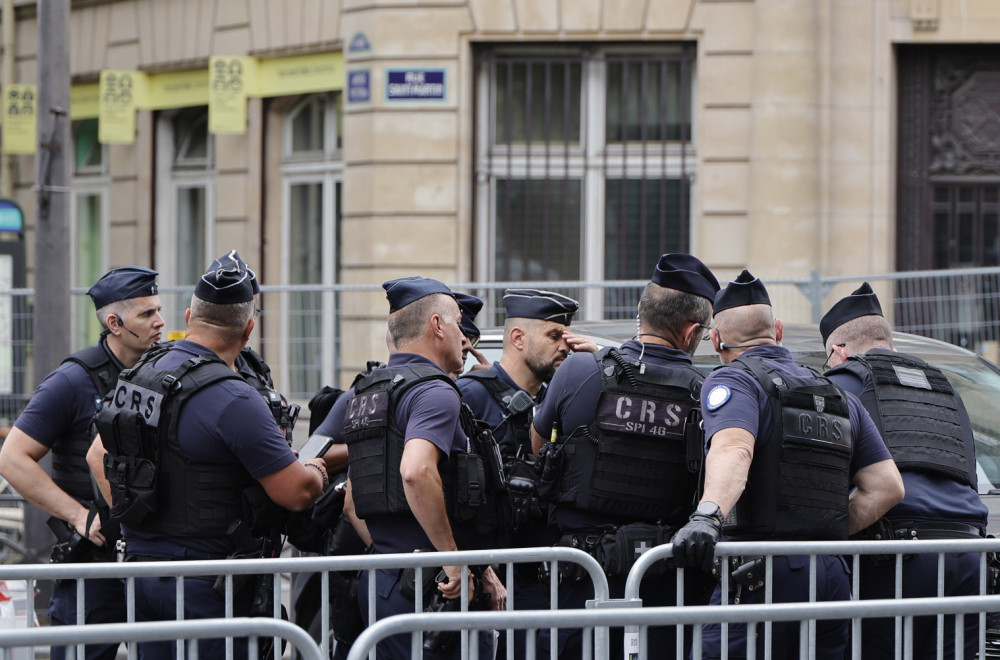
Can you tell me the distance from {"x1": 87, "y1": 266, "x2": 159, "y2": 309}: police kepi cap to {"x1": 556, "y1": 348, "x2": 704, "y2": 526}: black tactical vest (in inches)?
83.1

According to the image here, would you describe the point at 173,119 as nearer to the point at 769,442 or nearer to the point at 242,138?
the point at 242,138

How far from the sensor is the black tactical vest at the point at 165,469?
4.44 meters

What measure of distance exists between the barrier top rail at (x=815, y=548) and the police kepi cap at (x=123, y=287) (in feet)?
8.52

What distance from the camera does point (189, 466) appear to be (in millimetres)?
4453

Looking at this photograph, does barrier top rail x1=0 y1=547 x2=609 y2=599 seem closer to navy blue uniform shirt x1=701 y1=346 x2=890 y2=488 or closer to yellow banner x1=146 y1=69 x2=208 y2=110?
navy blue uniform shirt x1=701 y1=346 x2=890 y2=488

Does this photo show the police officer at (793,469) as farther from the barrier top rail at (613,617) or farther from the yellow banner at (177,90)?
the yellow banner at (177,90)

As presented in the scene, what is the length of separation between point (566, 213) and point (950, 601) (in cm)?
969

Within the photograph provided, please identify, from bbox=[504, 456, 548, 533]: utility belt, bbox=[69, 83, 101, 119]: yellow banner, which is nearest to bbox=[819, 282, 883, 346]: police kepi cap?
bbox=[504, 456, 548, 533]: utility belt

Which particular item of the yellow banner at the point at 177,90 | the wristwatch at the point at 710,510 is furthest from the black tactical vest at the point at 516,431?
the yellow banner at the point at 177,90

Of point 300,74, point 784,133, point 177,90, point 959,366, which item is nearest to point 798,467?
point 959,366

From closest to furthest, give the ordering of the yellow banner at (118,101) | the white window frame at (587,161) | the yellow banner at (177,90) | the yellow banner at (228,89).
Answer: the white window frame at (587,161) → the yellow banner at (228,89) → the yellow banner at (177,90) → the yellow banner at (118,101)

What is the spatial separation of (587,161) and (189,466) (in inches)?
359

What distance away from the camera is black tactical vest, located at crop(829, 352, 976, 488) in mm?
4738

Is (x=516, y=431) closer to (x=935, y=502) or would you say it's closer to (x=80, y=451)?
(x=935, y=502)
